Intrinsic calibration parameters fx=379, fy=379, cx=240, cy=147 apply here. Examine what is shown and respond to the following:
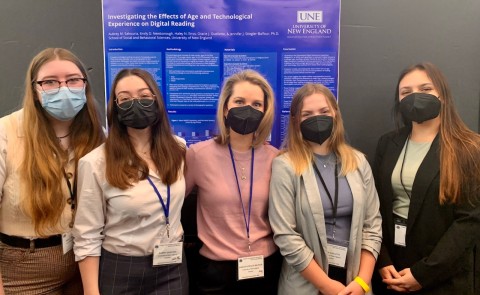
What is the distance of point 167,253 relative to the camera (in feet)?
5.61

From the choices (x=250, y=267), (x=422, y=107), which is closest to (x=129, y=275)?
(x=250, y=267)

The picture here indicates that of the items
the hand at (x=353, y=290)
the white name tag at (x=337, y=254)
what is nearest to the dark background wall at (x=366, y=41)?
the white name tag at (x=337, y=254)

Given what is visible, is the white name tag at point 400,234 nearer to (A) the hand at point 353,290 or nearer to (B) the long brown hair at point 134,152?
(A) the hand at point 353,290

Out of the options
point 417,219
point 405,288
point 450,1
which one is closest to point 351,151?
point 417,219

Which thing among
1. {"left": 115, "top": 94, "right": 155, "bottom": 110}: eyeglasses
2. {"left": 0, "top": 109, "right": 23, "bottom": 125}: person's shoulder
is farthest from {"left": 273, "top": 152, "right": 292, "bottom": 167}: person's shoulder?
{"left": 0, "top": 109, "right": 23, "bottom": 125}: person's shoulder

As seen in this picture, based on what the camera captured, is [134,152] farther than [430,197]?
No

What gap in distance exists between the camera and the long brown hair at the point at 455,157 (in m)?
1.84

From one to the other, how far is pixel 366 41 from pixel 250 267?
1.60 m

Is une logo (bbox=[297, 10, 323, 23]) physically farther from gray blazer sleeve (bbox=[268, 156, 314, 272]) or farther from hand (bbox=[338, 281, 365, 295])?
hand (bbox=[338, 281, 365, 295])

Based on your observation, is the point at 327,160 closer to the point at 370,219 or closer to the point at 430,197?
the point at 370,219

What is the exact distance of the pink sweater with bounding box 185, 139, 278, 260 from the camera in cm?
183

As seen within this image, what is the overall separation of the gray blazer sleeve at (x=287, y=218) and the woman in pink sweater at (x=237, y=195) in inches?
3.5

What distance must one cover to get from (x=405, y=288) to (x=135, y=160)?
1494 millimetres

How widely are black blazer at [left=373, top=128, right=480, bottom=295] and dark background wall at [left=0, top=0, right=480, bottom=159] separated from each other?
2.35 ft
